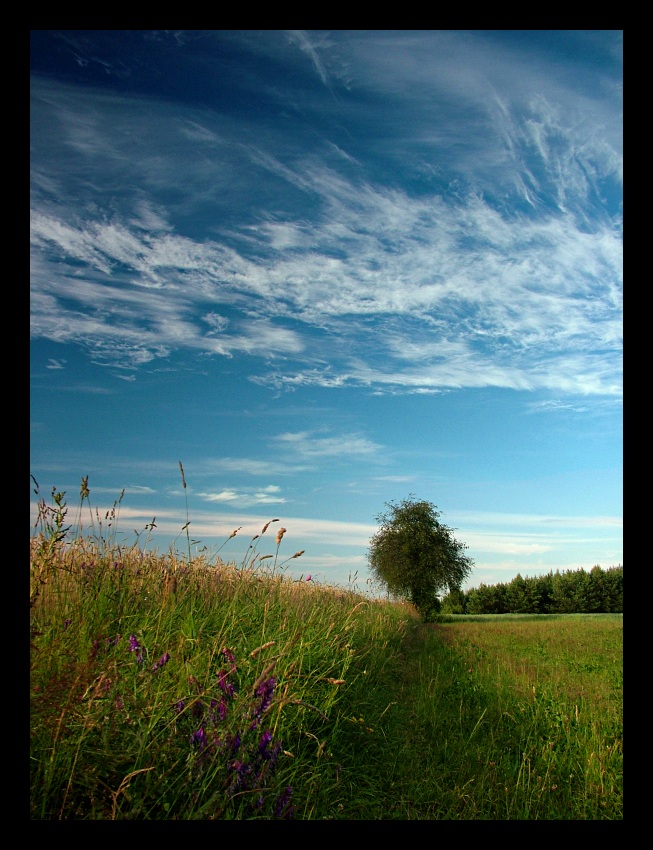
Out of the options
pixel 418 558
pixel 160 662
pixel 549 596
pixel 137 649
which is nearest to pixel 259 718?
pixel 160 662

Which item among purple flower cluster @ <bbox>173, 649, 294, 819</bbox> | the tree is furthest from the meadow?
the tree

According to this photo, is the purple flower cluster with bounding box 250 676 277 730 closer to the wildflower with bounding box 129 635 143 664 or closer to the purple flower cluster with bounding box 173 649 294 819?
the purple flower cluster with bounding box 173 649 294 819

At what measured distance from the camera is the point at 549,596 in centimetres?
3058

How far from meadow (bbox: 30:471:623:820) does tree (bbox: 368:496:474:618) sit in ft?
50.8

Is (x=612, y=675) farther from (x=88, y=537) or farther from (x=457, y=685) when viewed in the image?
(x=88, y=537)

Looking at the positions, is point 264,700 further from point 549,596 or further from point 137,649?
point 549,596

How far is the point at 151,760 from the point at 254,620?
3.63 m

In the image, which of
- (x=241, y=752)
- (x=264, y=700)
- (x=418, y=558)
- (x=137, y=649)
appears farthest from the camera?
(x=418, y=558)

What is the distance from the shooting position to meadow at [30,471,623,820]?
10.5 feet

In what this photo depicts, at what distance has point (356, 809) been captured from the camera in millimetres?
4355

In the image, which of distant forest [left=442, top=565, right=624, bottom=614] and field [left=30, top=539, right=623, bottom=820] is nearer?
field [left=30, top=539, right=623, bottom=820]

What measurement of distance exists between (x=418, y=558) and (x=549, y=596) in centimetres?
956

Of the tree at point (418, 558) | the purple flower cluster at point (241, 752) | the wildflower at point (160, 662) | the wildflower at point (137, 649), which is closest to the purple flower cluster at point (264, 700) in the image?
the purple flower cluster at point (241, 752)
